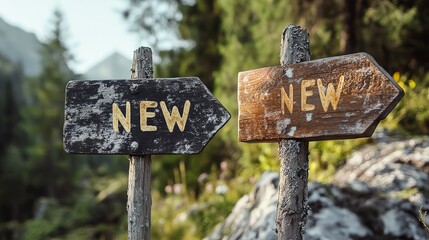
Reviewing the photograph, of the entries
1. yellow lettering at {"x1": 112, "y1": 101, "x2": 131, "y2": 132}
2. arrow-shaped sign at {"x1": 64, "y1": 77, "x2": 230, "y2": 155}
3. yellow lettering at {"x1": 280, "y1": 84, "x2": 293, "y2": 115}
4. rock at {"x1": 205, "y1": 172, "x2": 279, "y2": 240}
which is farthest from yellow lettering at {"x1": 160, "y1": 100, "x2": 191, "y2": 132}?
rock at {"x1": 205, "y1": 172, "x2": 279, "y2": 240}

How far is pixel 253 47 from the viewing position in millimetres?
8703

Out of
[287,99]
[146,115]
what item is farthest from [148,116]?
[287,99]

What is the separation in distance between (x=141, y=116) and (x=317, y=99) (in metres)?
1.05

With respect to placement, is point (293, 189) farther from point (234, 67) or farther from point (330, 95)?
point (234, 67)

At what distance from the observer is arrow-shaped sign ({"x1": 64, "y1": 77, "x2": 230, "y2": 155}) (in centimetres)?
278

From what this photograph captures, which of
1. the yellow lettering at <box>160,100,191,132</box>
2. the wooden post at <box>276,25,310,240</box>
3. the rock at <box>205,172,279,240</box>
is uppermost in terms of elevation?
the yellow lettering at <box>160,100,191,132</box>

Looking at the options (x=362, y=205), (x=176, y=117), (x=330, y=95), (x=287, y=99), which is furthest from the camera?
(x=362, y=205)

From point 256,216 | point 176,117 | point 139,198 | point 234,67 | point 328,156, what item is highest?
point 234,67

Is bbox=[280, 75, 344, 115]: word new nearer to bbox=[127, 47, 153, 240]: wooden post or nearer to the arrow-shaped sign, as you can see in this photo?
the arrow-shaped sign

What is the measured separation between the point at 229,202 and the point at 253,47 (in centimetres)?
413

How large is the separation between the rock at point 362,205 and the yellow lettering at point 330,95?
1374 mm

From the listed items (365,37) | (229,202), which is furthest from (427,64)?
(229,202)

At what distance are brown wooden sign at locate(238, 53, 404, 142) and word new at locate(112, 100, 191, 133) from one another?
1.17 ft

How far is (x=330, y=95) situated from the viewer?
2494 mm
